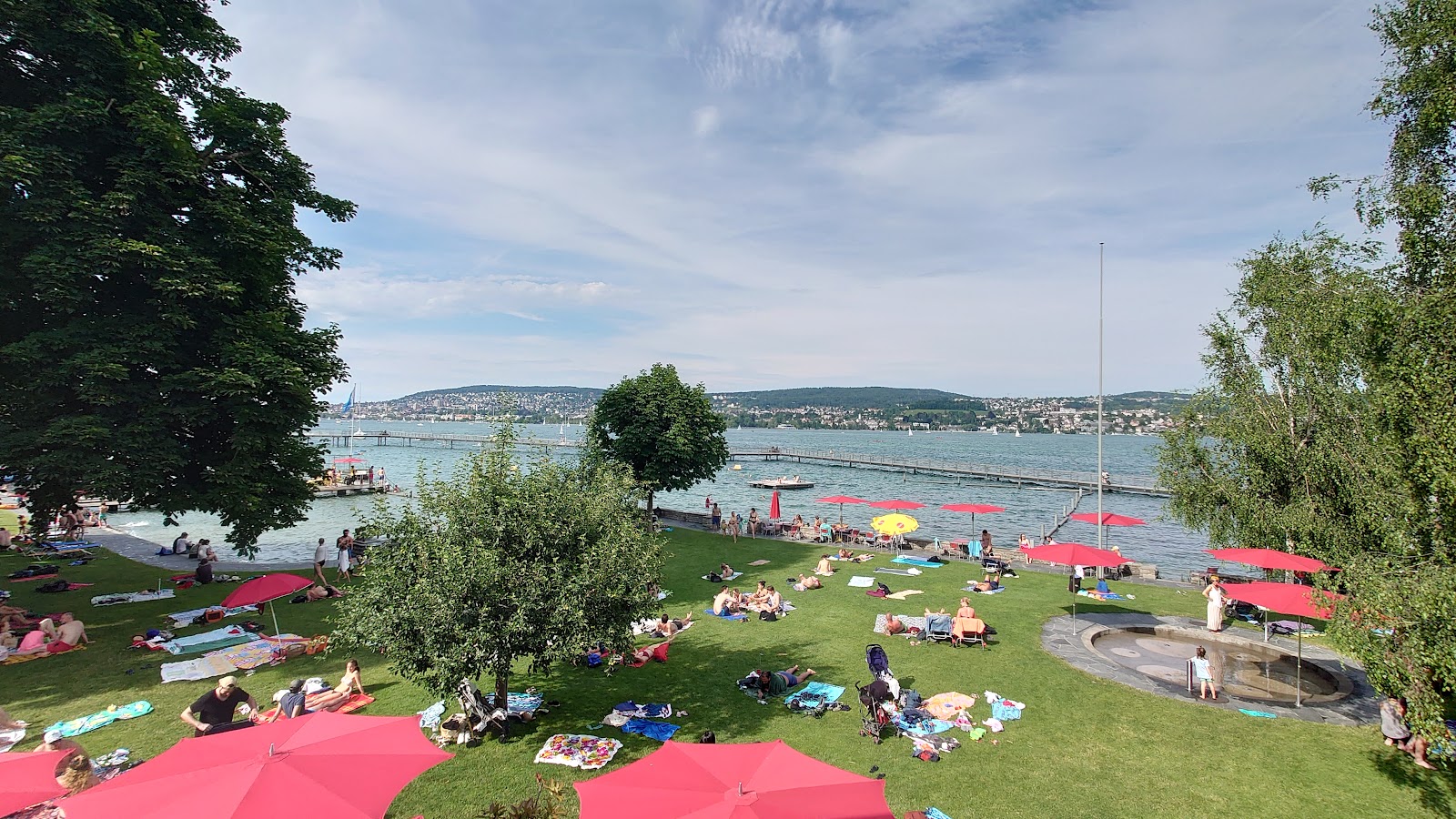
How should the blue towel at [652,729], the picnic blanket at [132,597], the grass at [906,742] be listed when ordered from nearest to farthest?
the grass at [906,742] < the blue towel at [652,729] < the picnic blanket at [132,597]

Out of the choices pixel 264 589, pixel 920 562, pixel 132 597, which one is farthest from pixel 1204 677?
pixel 132 597

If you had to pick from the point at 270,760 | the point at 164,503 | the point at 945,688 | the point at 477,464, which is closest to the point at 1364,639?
the point at 945,688

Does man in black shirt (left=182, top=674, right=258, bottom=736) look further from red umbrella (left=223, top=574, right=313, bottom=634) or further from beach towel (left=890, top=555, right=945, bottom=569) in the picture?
beach towel (left=890, top=555, right=945, bottom=569)

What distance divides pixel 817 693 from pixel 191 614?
16672 mm

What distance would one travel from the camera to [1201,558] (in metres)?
40.7

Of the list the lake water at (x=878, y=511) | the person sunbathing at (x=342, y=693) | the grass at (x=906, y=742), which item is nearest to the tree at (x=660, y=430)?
the lake water at (x=878, y=511)

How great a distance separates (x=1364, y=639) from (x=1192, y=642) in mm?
9130

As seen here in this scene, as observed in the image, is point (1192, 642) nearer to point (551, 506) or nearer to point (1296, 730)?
point (1296, 730)

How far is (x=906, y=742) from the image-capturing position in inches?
414

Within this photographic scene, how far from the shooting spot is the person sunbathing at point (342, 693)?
36.9 ft

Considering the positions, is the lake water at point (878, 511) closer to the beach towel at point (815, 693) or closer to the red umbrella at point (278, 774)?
the red umbrella at point (278, 774)

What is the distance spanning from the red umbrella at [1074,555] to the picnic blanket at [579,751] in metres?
11.5

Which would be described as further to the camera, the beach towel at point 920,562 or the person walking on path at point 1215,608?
the beach towel at point 920,562

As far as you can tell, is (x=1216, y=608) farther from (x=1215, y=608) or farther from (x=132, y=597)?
(x=132, y=597)
